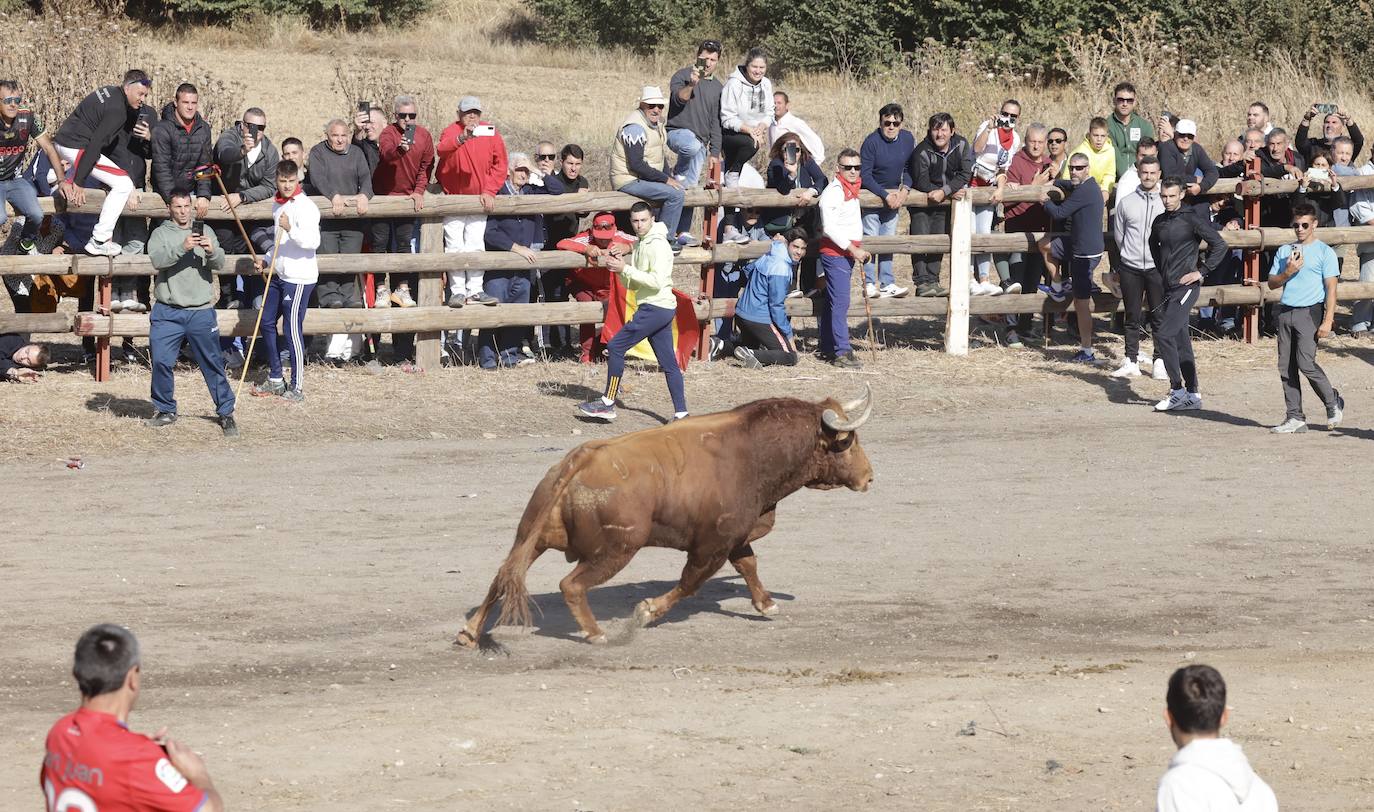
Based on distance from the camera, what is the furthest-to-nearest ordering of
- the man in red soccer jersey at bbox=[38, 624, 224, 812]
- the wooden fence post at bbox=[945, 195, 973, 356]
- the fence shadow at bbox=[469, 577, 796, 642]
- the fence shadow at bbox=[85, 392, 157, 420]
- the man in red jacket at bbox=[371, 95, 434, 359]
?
1. the wooden fence post at bbox=[945, 195, 973, 356]
2. the man in red jacket at bbox=[371, 95, 434, 359]
3. the fence shadow at bbox=[85, 392, 157, 420]
4. the fence shadow at bbox=[469, 577, 796, 642]
5. the man in red soccer jersey at bbox=[38, 624, 224, 812]

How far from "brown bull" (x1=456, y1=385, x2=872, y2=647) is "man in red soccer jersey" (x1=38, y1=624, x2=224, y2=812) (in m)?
4.34

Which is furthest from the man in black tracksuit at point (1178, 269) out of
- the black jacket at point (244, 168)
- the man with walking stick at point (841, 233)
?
the black jacket at point (244, 168)

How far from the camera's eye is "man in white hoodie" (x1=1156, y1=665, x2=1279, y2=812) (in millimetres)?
5121

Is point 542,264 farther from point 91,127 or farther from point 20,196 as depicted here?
point 20,196

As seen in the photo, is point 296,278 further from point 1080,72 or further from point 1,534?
point 1080,72

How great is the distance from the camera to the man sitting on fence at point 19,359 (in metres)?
16.0

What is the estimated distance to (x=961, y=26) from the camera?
33125mm

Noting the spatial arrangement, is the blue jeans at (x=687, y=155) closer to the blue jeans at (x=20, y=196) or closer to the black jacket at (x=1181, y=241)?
the black jacket at (x=1181, y=241)

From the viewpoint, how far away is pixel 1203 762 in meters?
5.19

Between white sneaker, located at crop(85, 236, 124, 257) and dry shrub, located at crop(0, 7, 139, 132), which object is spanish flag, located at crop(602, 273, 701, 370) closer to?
white sneaker, located at crop(85, 236, 124, 257)

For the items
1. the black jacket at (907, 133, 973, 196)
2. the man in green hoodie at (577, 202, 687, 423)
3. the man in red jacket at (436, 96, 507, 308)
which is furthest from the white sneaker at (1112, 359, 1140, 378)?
the man in red jacket at (436, 96, 507, 308)

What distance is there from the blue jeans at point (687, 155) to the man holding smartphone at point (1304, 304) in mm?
5735

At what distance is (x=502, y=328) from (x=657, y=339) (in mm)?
2559

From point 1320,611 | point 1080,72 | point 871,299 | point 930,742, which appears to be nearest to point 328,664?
point 930,742
